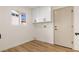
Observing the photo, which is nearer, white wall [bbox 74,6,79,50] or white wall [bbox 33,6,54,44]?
white wall [bbox 74,6,79,50]

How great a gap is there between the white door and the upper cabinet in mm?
313

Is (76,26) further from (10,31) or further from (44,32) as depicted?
(10,31)

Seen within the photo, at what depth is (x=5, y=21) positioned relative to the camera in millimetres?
3412

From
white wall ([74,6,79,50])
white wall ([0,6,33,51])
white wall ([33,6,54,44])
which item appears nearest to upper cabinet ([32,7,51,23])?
white wall ([33,6,54,44])

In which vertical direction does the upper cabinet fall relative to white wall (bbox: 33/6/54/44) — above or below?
above

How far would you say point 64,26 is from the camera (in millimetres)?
3742

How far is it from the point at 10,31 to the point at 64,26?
2078 millimetres

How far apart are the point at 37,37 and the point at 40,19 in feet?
3.15

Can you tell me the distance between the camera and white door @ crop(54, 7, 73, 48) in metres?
3.49

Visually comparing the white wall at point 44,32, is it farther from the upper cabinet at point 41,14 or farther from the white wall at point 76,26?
the white wall at point 76,26

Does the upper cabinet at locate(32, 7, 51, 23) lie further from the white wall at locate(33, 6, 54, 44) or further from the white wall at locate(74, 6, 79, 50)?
the white wall at locate(74, 6, 79, 50)

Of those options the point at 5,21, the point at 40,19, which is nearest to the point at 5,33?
the point at 5,21
